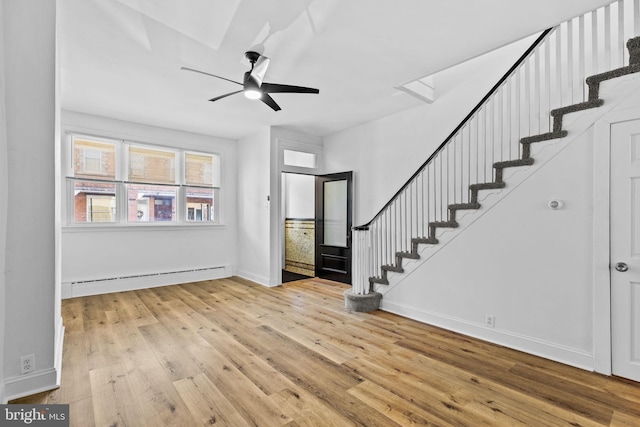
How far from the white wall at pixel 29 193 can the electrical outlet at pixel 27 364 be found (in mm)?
22

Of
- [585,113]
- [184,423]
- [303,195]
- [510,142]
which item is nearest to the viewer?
[184,423]

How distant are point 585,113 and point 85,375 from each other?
4.86m

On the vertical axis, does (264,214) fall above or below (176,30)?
below

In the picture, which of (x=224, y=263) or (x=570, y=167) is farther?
(x=224, y=263)

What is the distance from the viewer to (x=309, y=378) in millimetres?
2455

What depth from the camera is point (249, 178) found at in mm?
6117

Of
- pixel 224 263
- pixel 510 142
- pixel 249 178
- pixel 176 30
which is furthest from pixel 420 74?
pixel 224 263

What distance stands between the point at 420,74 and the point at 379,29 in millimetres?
1071

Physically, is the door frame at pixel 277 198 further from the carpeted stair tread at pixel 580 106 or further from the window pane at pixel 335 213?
the carpeted stair tread at pixel 580 106

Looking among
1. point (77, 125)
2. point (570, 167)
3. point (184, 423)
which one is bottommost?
point (184, 423)

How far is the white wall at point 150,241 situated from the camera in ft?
15.7

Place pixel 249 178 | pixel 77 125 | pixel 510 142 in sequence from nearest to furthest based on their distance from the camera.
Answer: pixel 510 142 → pixel 77 125 → pixel 249 178

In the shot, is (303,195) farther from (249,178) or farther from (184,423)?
(184,423)

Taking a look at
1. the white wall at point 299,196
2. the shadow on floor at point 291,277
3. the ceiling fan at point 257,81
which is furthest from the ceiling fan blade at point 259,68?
the white wall at point 299,196
